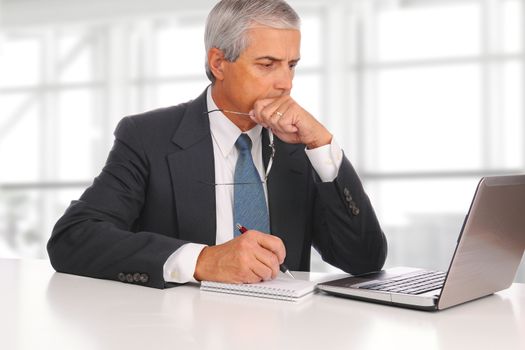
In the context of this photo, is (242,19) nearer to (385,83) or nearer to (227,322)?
(227,322)

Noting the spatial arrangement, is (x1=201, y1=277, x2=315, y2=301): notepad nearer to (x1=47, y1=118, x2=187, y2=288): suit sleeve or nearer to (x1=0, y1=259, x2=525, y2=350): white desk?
(x1=0, y1=259, x2=525, y2=350): white desk

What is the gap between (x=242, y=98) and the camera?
2.10 m

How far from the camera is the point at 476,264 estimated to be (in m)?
1.34

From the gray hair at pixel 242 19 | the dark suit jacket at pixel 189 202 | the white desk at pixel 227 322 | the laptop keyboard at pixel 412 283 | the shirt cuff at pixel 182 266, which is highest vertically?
the gray hair at pixel 242 19

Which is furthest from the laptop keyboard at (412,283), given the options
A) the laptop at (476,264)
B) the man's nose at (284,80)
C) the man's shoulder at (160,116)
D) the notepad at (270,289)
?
the man's shoulder at (160,116)

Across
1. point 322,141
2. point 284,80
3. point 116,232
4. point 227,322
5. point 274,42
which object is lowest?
point 227,322

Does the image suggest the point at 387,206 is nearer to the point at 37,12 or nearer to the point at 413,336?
the point at 37,12

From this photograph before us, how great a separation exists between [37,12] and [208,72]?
6620mm

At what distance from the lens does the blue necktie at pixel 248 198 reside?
2.05 meters

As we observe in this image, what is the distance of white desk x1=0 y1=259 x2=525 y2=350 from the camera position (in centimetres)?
106

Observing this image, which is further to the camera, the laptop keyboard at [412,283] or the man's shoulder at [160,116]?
the man's shoulder at [160,116]

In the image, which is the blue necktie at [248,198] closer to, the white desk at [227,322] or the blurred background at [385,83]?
the white desk at [227,322]

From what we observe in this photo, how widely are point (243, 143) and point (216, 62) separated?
263 mm

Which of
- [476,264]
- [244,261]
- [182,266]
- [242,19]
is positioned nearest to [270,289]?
[244,261]
